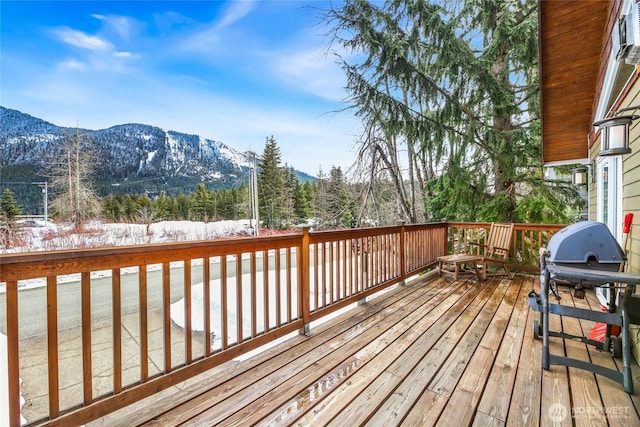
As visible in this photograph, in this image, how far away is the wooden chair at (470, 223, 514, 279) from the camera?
4.75 meters

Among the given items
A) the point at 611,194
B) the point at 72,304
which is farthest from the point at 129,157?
the point at 611,194

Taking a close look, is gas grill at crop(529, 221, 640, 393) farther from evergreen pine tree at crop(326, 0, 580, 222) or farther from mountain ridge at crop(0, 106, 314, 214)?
mountain ridge at crop(0, 106, 314, 214)

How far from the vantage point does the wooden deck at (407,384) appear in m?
1.61

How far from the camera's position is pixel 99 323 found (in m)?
5.50

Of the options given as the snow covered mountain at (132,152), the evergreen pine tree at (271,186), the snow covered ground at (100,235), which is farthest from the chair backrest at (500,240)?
the evergreen pine tree at (271,186)

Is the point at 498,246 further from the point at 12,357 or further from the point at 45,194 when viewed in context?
the point at 45,194

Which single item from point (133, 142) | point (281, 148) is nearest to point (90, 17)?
point (281, 148)

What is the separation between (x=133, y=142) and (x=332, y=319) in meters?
30.2

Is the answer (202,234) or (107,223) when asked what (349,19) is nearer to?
(107,223)

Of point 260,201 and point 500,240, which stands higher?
point 260,201

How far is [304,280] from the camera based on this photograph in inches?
106

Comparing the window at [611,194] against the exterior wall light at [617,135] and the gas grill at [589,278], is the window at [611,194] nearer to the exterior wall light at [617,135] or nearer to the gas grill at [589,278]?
the gas grill at [589,278]

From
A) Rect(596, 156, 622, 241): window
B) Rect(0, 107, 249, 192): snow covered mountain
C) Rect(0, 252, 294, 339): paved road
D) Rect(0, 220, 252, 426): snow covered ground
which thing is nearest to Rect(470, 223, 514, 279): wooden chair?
Rect(596, 156, 622, 241): window

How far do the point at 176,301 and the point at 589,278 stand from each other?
677cm
